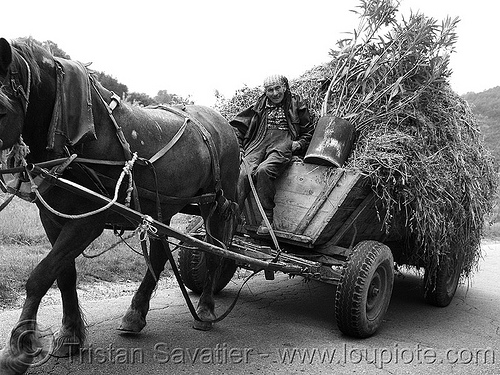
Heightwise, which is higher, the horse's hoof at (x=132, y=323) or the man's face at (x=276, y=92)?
the man's face at (x=276, y=92)

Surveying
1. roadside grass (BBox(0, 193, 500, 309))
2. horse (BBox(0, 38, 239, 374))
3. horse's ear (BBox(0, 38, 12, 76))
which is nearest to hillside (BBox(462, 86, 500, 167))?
roadside grass (BBox(0, 193, 500, 309))

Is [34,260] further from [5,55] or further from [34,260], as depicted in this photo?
[5,55]

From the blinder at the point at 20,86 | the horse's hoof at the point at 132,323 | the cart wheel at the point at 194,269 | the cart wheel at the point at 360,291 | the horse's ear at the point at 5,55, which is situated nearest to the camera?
the horse's ear at the point at 5,55

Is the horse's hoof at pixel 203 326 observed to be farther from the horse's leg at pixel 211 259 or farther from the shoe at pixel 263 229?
the shoe at pixel 263 229

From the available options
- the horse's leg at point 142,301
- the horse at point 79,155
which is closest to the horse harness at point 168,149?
the horse at point 79,155

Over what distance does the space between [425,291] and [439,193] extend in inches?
52.7

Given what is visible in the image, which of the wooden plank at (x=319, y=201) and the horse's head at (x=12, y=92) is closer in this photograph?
the horse's head at (x=12, y=92)

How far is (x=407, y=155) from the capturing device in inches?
188

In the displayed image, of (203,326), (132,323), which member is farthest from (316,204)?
(132,323)

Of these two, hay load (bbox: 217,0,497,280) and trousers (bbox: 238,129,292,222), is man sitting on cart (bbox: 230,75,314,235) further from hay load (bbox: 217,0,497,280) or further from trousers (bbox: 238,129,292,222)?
hay load (bbox: 217,0,497,280)

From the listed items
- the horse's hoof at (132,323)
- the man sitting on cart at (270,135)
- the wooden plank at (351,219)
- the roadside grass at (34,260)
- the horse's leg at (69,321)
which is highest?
the man sitting on cart at (270,135)

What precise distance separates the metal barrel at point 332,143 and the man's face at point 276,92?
1.61ft

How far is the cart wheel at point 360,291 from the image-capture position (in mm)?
4449

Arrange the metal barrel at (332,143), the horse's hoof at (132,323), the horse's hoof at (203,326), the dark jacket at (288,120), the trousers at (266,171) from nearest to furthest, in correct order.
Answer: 1. the horse's hoof at (132,323)
2. the horse's hoof at (203,326)
3. the metal barrel at (332,143)
4. the trousers at (266,171)
5. the dark jacket at (288,120)
